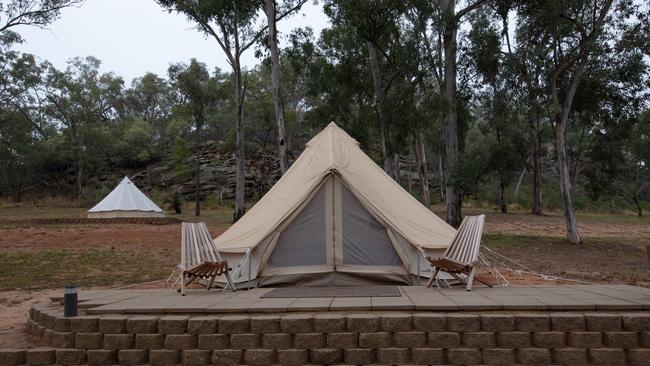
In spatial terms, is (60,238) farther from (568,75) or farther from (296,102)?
(296,102)

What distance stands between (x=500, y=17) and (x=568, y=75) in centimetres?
272

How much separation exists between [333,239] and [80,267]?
608 centimetres

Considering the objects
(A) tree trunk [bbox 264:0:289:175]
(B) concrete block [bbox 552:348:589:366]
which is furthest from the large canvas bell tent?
(A) tree trunk [bbox 264:0:289:175]

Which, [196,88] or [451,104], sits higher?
[196,88]

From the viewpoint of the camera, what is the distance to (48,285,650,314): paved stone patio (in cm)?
454

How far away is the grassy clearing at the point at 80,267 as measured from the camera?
28.8 ft

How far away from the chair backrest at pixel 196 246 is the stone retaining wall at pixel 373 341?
73.8 inches

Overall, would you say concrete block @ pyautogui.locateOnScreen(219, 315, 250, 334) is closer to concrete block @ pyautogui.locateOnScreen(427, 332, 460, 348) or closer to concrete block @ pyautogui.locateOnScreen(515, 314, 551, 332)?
concrete block @ pyautogui.locateOnScreen(427, 332, 460, 348)

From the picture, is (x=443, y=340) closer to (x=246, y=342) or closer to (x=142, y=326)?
(x=246, y=342)

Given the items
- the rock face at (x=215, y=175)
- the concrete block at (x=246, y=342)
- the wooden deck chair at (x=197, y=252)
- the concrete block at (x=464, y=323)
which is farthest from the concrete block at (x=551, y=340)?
the rock face at (x=215, y=175)

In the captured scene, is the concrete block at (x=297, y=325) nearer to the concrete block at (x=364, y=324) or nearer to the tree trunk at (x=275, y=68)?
the concrete block at (x=364, y=324)

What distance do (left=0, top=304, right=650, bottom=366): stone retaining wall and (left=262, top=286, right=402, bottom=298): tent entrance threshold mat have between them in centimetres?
108

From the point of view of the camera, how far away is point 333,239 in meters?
6.86

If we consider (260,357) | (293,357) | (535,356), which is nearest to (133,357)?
(260,357)
